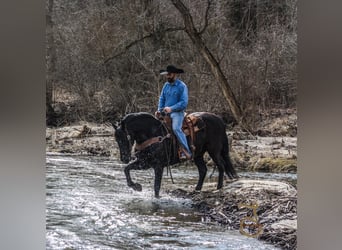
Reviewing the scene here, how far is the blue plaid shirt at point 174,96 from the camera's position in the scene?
2777 mm

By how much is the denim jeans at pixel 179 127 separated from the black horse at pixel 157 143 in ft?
0.19

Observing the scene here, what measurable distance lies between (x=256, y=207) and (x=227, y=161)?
1.16 ft

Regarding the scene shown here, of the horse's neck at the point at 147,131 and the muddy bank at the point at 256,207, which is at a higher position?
the horse's neck at the point at 147,131

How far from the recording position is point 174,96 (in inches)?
110

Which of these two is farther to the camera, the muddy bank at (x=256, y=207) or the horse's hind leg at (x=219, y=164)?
the horse's hind leg at (x=219, y=164)

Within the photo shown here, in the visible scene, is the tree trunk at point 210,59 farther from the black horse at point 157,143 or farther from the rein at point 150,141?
the rein at point 150,141

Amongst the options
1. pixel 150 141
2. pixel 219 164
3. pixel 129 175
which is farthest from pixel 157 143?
pixel 219 164

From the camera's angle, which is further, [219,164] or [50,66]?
[50,66]

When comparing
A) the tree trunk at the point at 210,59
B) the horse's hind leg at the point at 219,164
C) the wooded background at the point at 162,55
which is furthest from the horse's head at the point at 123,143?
the tree trunk at the point at 210,59

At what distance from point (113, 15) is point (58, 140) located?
95cm

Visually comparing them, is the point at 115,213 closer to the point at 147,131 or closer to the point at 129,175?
the point at 129,175

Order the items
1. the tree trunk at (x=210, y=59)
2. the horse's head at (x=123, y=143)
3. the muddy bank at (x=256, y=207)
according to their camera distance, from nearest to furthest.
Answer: the muddy bank at (x=256, y=207), the tree trunk at (x=210, y=59), the horse's head at (x=123, y=143)
